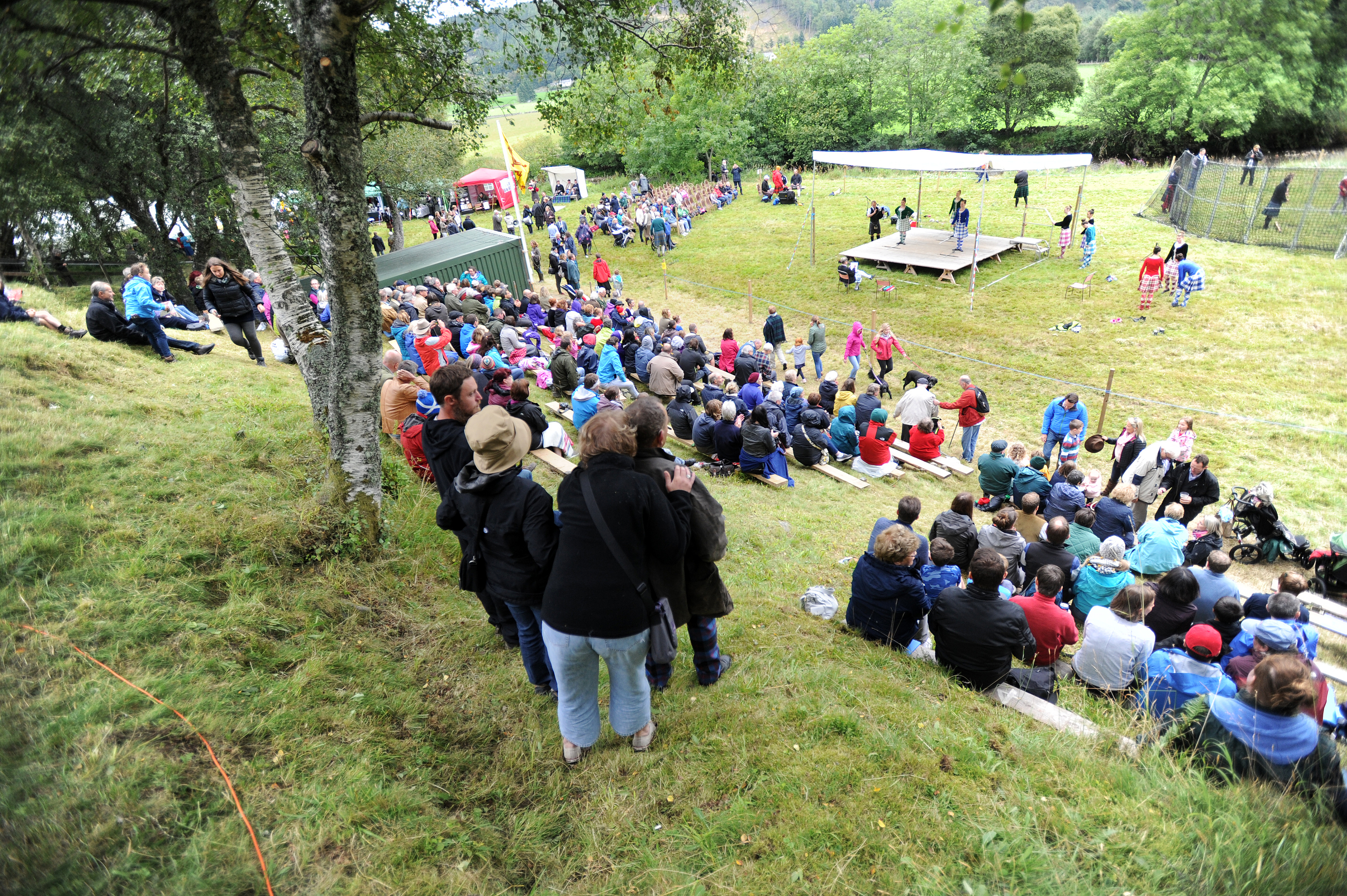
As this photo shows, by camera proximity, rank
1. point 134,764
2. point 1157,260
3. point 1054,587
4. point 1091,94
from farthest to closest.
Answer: point 1157,260
point 1091,94
point 1054,587
point 134,764

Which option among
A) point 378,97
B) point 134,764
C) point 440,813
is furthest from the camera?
point 378,97

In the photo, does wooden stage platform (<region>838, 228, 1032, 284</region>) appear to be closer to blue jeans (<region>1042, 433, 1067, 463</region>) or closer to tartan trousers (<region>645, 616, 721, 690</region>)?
blue jeans (<region>1042, 433, 1067, 463</region>)

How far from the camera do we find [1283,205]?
140 inches

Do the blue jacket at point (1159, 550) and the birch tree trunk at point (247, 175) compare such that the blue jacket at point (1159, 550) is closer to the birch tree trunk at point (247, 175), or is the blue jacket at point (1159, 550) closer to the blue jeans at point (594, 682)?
the blue jeans at point (594, 682)

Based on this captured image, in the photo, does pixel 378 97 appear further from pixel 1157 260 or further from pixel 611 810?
pixel 1157 260

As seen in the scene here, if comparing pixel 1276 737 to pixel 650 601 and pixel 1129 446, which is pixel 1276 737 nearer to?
pixel 650 601

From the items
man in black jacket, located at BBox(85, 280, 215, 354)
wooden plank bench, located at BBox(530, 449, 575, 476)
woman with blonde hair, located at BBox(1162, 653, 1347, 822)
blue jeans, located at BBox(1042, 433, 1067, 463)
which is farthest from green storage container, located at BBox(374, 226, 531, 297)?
woman with blonde hair, located at BBox(1162, 653, 1347, 822)

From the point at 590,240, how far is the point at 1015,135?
1828 cm

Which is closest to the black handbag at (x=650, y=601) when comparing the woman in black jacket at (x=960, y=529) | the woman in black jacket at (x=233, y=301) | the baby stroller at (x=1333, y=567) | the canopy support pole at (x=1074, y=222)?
the woman in black jacket at (x=960, y=529)

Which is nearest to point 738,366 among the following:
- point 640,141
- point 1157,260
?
point 1157,260

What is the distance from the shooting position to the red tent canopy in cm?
2177

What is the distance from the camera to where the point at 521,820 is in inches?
124

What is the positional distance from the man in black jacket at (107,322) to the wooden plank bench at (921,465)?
1068cm

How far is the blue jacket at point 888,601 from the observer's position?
4.59m
